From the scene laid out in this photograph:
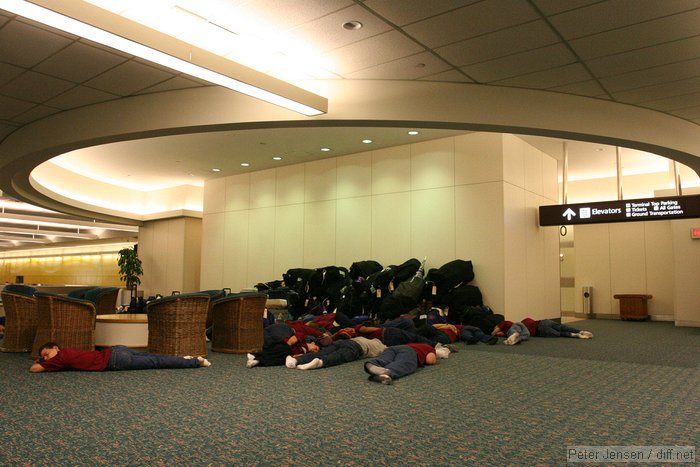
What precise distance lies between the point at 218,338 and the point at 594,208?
7.34 m

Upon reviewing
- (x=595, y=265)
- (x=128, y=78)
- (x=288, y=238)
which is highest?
(x=128, y=78)

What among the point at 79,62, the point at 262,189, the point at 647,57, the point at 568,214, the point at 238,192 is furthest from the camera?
the point at 238,192

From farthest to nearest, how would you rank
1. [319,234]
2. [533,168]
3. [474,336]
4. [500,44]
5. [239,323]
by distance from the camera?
[319,234], [533,168], [474,336], [239,323], [500,44]

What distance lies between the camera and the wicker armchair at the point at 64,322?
19.9 feet

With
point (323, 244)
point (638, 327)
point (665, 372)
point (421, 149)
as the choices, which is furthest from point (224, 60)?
point (638, 327)

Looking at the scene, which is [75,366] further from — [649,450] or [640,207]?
[640,207]

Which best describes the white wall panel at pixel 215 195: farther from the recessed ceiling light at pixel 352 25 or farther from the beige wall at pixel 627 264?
the recessed ceiling light at pixel 352 25

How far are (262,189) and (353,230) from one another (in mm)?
3186

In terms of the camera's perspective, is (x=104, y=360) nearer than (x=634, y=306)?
Yes

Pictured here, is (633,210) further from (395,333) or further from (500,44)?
(500,44)

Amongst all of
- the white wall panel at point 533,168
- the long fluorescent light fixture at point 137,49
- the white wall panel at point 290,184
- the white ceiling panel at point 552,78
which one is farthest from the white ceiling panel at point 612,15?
the white wall panel at point 290,184

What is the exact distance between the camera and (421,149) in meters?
11.0

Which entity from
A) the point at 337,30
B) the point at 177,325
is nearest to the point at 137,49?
the point at 337,30

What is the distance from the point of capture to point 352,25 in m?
5.04
